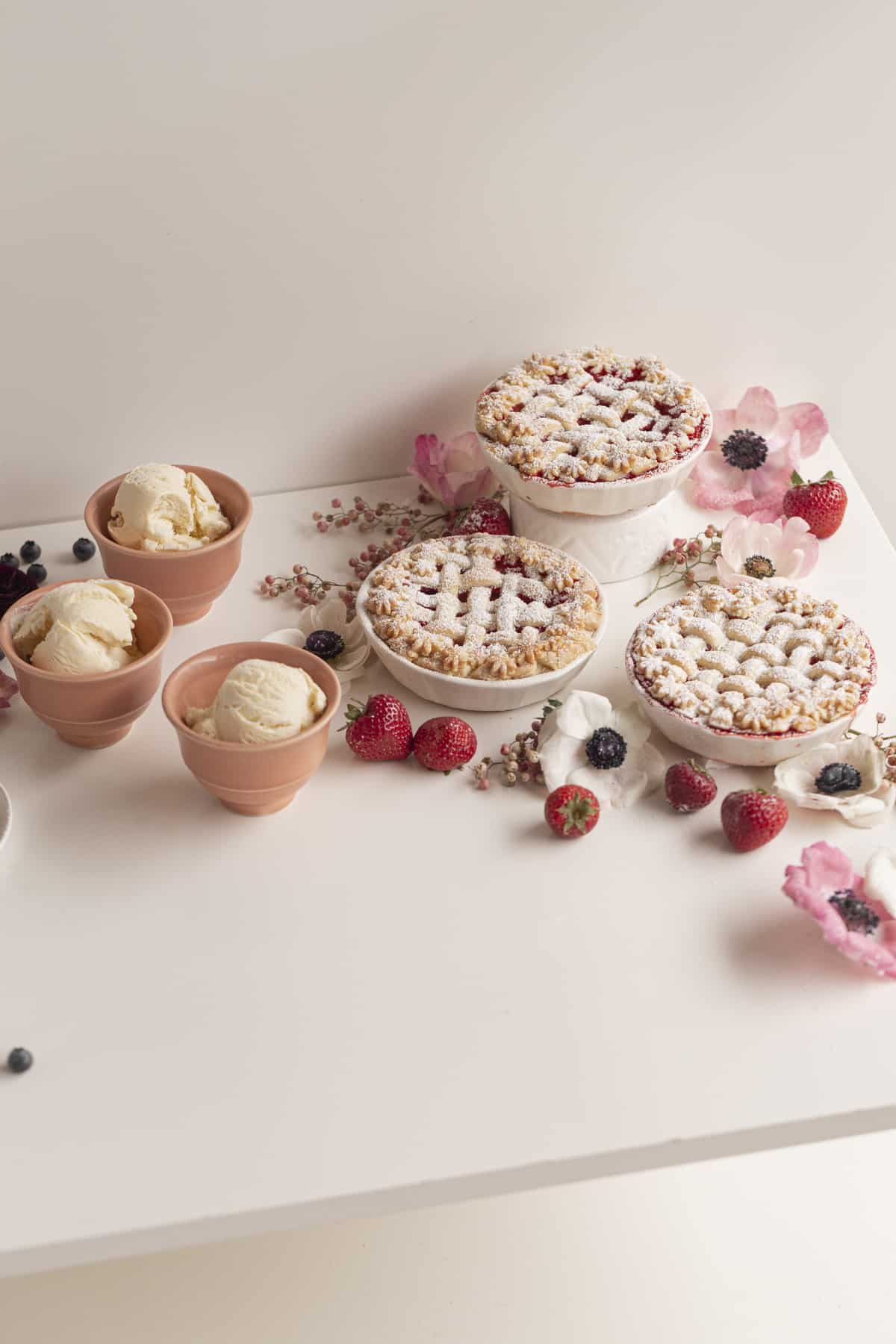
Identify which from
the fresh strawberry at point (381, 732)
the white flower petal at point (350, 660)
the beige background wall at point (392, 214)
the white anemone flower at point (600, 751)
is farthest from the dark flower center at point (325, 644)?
the beige background wall at point (392, 214)

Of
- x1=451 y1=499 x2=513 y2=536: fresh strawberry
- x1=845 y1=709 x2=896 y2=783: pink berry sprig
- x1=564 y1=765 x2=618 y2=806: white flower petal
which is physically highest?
x1=845 y1=709 x2=896 y2=783: pink berry sprig

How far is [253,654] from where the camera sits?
45.7 inches

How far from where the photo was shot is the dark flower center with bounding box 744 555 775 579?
1385 millimetres

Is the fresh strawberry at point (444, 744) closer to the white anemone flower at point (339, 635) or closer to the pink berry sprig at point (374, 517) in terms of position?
the white anemone flower at point (339, 635)

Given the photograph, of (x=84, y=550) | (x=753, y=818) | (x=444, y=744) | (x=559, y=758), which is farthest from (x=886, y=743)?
(x=84, y=550)

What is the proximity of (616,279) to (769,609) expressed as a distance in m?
0.46

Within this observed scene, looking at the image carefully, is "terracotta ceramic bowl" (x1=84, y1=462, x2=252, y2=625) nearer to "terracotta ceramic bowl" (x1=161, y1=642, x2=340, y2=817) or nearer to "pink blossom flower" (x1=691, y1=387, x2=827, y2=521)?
"terracotta ceramic bowl" (x1=161, y1=642, x2=340, y2=817)

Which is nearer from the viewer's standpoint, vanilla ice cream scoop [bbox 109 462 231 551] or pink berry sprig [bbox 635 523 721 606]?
vanilla ice cream scoop [bbox 109 462 231 551]

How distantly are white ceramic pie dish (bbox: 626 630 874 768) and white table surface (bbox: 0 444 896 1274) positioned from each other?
0.04 meters

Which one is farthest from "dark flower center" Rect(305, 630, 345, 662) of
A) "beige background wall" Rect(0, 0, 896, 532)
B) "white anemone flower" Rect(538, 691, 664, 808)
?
"beige background wall" Rect(0, 0, 896, 532)

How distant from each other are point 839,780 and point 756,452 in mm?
503

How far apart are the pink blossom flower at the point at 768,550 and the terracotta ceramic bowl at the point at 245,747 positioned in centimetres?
51

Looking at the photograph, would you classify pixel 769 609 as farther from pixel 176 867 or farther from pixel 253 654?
pixel 176 867

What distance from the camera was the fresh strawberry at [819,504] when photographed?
1.45 metres
